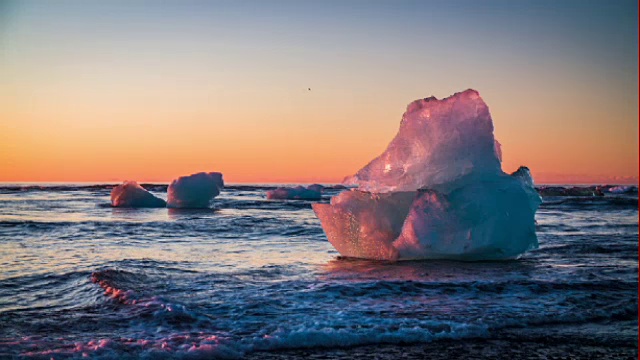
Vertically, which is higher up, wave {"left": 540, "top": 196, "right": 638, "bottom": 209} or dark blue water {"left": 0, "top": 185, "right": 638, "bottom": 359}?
wave {"left": 540, "top": 196, "right": 638, "bottom": 209}

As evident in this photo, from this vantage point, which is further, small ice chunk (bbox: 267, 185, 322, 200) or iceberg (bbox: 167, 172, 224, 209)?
small ice chunk (bbox: 267, 185, 322, 200)

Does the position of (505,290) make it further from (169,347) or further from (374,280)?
(169,347)

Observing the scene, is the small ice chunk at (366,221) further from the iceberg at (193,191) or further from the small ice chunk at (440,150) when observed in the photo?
the iceberg at (193,191)

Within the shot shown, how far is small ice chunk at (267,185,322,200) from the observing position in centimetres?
3397

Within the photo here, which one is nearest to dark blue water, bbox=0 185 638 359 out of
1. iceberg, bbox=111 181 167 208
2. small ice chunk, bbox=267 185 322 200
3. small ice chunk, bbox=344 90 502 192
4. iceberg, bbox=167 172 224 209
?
small ice chunk, bbox=344 90 502 192

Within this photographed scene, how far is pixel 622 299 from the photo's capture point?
19.9 feet

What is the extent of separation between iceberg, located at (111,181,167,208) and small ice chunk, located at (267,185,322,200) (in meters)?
11.9

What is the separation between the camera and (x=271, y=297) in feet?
19.4

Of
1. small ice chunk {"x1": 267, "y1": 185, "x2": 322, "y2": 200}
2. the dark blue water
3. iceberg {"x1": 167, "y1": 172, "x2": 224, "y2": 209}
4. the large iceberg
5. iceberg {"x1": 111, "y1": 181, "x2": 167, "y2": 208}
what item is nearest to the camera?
the dark blue water

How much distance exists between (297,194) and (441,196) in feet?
88.9

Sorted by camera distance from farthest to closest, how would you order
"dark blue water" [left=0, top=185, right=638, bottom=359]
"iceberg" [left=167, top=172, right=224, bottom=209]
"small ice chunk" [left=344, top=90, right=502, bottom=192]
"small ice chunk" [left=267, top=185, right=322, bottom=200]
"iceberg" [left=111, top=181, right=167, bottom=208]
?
1. "small ice chunk" [left=267, top=185, right=322, bottom=200]
2. "iceberg" [left=111, top=181, right=167, bottom=208]
3. "iceberg" [left=167, top=172, right=224, bottom=209]
4. "small ice chunk" [left=344, top=90, right=502, bottom=192]
5. "dark blue water" [left=0, top=185, right=638, bottom=359]

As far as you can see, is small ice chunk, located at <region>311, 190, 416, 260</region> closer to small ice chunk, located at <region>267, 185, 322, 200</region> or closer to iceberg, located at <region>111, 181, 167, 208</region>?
iceberg, located at <region>111, 181, 167, 208</region>

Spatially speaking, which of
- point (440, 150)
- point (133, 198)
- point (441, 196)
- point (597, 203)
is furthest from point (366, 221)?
point (597, 203)

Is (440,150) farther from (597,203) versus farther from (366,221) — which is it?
(597,203)
